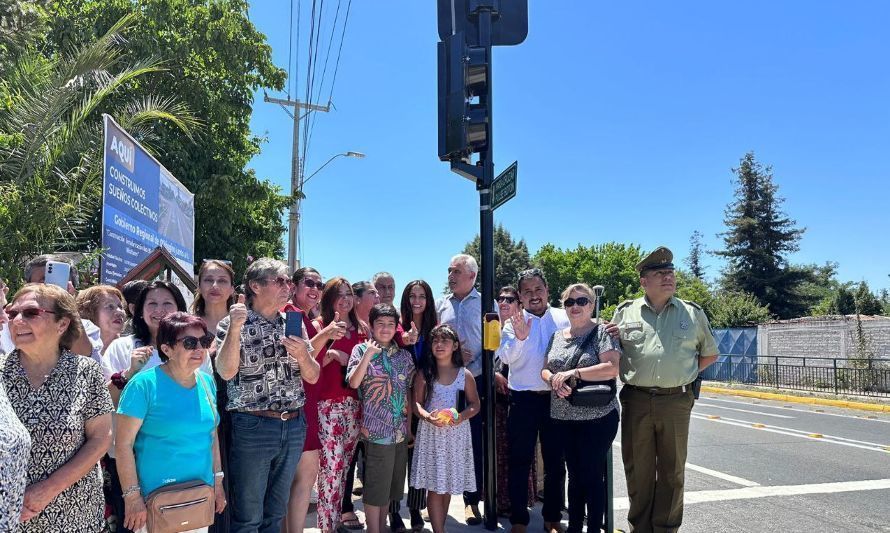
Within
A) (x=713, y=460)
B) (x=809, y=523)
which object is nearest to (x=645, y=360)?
(x=809, y=523)

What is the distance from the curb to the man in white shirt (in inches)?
529

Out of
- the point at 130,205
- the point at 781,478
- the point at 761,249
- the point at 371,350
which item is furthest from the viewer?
the point at 761,249

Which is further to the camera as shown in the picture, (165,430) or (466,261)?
(466,261)

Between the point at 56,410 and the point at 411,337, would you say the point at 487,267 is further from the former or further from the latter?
the point at 56,410

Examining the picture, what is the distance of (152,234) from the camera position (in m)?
7.98

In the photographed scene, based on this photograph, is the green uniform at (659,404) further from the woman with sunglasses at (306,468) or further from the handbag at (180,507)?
the handbag at (180,507)

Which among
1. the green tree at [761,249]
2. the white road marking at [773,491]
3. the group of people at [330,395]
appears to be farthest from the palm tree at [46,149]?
the green tree at [761,249]

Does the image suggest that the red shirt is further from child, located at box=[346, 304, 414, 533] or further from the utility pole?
the utility pole

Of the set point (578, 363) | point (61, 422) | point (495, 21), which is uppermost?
point (495, 21)

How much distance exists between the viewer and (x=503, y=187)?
4578 millimetres

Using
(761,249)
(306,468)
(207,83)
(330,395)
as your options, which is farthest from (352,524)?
(761,249)

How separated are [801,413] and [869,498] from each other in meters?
8.62

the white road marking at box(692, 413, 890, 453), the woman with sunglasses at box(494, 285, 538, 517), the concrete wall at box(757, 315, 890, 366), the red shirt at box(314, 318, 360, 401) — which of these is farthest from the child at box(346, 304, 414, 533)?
the concrete wall at box(757, 315, 890, 366)

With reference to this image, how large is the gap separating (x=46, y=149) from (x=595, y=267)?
56865 millimetres
